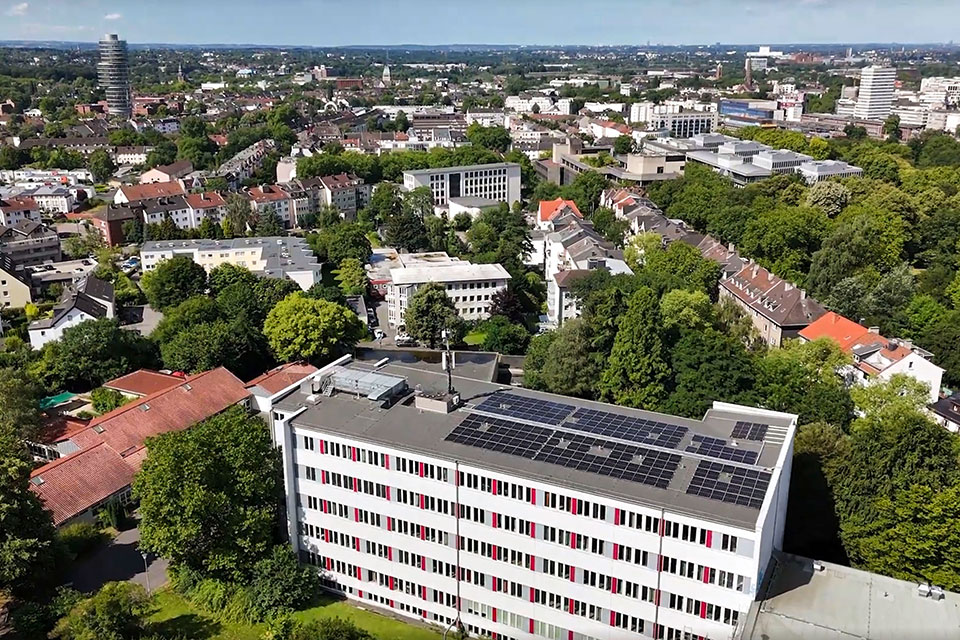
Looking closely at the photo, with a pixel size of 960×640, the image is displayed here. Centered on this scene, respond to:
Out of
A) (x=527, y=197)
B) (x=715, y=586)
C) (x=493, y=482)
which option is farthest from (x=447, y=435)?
(x=527, y=197)

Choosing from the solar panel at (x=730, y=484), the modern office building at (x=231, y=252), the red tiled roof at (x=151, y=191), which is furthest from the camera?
the red tiled roof at (x=151, y=191)

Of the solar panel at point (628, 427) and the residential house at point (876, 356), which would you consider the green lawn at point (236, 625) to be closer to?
the solar panel at point (628, 427)

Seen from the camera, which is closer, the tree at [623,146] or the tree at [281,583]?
the tree at [281,583]

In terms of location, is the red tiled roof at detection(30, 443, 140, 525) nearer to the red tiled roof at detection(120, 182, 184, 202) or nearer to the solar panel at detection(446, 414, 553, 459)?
the solar panel at detection(446, 414, 553, 459)

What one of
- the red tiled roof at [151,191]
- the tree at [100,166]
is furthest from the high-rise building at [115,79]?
the red tiled roof at [151,191]

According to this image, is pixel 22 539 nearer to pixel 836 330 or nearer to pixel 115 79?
pixel 836 330
